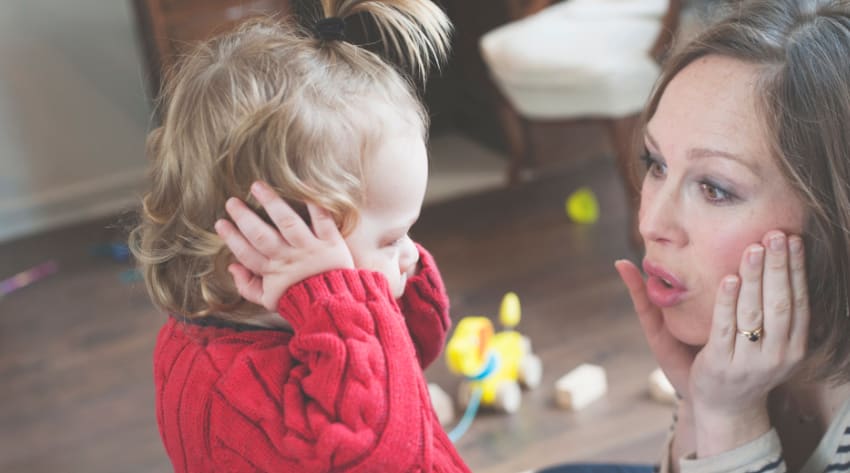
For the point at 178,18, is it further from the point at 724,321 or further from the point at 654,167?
the point at 724,321

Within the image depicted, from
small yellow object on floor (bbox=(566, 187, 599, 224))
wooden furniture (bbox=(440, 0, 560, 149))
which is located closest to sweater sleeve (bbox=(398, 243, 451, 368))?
small yellow object on floor (bbox=(566, 187, 599, 224))

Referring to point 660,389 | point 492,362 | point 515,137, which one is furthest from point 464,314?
point 515,137

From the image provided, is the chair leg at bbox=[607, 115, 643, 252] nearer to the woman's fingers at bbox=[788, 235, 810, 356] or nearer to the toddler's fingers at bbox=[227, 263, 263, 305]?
the woman's fingers at bbox=[788, 235, 810, 356]

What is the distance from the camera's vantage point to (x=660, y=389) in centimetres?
224

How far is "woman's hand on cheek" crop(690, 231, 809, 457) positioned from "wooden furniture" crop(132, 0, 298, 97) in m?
2.27

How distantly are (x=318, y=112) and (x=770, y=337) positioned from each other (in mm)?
538

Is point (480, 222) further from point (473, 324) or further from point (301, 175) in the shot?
point (301, 175)

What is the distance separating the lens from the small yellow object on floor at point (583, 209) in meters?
3.17

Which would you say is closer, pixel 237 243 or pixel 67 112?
pixel 237 243

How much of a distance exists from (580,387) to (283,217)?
1.46m

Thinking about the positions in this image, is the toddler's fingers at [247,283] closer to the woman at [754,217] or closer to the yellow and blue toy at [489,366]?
the woman at [754,217]

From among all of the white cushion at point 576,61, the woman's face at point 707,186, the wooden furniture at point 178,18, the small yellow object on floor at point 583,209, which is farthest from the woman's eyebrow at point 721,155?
the wooden furniture at point 178,18

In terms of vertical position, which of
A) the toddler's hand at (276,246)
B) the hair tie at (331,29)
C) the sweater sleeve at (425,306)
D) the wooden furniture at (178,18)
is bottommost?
the wooden furniture at (178,18)

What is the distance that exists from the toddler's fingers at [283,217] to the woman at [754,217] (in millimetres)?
392
